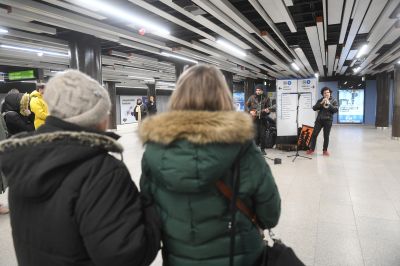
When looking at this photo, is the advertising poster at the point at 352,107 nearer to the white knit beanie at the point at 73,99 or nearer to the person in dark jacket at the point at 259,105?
the person in dark jacket at the point at 259,105

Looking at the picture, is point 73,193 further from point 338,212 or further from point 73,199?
point 338,212

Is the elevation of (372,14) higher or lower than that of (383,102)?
higher

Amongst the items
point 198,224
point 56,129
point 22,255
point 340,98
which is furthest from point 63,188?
point 340,98

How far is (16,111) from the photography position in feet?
13.9

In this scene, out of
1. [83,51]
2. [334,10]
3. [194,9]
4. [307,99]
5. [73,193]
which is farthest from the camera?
[307,99]

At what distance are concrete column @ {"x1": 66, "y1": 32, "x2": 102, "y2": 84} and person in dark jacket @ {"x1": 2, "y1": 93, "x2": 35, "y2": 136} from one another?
2025 mm

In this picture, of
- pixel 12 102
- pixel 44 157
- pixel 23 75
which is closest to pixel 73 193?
pixel 44 157

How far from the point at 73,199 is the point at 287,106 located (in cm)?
717

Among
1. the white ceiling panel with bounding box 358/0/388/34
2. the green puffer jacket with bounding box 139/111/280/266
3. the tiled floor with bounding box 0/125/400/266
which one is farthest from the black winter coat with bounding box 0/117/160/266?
the white ceiling panel with bounding box 358/0/388/34

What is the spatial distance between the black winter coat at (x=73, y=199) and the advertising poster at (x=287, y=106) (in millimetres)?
6983

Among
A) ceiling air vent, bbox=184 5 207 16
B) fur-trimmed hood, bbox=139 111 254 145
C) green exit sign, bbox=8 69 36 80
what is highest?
ceiling air vent, bbox=184 5 207 16

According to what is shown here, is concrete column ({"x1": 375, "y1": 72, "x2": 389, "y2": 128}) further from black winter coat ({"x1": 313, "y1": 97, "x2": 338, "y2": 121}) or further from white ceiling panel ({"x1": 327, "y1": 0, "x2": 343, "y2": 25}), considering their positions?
white ceiling panel ({"x1": 327, "y1": 0, "x2": 343, "y2": 25})

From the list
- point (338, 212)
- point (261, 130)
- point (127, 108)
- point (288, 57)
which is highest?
point (288, 57)

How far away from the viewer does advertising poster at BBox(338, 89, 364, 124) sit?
55.4ft
